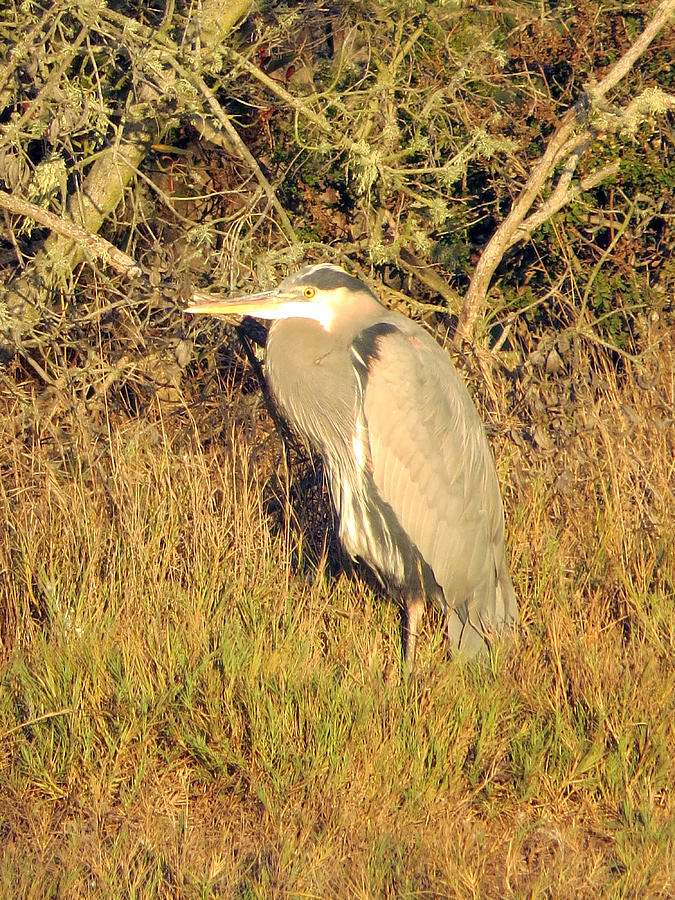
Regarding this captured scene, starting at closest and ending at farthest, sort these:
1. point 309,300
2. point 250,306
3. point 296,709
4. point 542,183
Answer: point 296,709 → point 250,306 → point 309,300 → point 542,183

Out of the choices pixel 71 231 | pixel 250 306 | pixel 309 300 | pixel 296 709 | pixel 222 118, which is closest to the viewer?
pixel 296 709

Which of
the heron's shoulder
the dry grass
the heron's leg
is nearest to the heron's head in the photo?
the heron's shoulder

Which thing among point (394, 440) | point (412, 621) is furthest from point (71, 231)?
point (412, 621)

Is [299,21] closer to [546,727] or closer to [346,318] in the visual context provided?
[346,318]

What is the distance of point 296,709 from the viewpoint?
131 inches

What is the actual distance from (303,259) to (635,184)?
187cm

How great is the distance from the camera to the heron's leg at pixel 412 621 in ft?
12.5

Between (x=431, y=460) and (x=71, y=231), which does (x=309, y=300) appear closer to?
(x=431, y=460)

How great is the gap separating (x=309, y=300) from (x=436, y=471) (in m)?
0.73

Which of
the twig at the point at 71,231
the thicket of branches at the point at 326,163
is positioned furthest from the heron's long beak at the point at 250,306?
the twig at the point at 71,231

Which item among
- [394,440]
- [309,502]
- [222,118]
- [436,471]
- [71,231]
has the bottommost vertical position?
[309,502]

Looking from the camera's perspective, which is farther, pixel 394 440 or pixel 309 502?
pixel 309 502

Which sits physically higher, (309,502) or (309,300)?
(309,300)

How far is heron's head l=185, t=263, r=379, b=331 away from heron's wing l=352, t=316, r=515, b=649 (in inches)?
5.4
